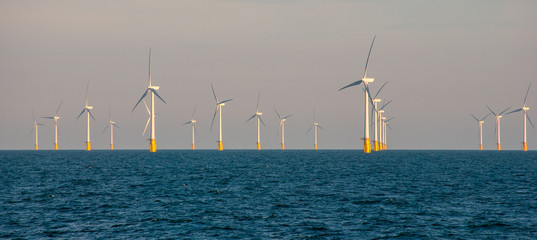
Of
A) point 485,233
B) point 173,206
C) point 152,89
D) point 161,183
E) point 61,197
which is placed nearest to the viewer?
point 485,233

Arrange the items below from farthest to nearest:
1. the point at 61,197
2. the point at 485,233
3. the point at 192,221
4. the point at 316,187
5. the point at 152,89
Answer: the point at 152,89 < the point at 316,187 < the point at 61,197 < the point at 192,221 < the point at 485,233

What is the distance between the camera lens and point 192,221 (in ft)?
140

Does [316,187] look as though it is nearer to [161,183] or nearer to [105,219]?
[161,183]

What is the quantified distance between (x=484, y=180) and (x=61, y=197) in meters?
55.4

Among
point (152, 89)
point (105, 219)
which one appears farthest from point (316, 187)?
point (152, 89)

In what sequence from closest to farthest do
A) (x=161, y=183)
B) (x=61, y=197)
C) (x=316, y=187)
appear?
(x=61, y=197) < (x=316, y=187) < (x=161, y=183)

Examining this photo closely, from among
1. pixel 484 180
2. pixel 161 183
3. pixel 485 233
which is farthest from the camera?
pixel 484 180

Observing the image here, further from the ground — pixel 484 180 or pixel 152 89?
pixel 152 89

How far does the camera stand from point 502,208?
4938 centimetres

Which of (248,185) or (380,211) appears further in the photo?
(248,185)

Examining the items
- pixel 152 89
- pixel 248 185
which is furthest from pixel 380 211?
pixel 152 89

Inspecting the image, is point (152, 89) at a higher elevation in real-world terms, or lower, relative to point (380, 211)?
higher

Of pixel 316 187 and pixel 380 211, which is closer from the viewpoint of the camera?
pixel 380 211

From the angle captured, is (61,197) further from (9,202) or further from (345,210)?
(345,210)
